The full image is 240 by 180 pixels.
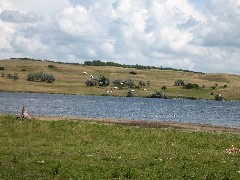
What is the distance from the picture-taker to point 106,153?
29.4 m

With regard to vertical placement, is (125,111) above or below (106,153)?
below

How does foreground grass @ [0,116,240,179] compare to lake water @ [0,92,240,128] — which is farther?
lake water @ [0,92,240,128]

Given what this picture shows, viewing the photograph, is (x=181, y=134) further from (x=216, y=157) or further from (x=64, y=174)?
(x=64, y=174)

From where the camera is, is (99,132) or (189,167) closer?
(189,167)

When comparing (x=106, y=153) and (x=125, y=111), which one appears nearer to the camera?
(x=106, y=153)

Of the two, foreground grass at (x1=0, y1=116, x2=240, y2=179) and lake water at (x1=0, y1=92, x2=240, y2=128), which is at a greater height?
foreground grass at (x1=0, y1=116, x2=240, y2=179)

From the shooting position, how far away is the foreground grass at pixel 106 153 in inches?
909

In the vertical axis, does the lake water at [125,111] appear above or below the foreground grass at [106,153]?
below

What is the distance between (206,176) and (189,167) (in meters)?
2.44

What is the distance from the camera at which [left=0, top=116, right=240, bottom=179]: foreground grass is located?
23.1 m

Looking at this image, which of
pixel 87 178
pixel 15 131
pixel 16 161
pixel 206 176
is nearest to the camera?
pixel 87 178

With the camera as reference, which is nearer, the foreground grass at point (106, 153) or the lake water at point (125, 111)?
the foreground grass at point (106, 153)

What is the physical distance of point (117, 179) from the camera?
21781 mm

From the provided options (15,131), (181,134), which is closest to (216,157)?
(181,134)
